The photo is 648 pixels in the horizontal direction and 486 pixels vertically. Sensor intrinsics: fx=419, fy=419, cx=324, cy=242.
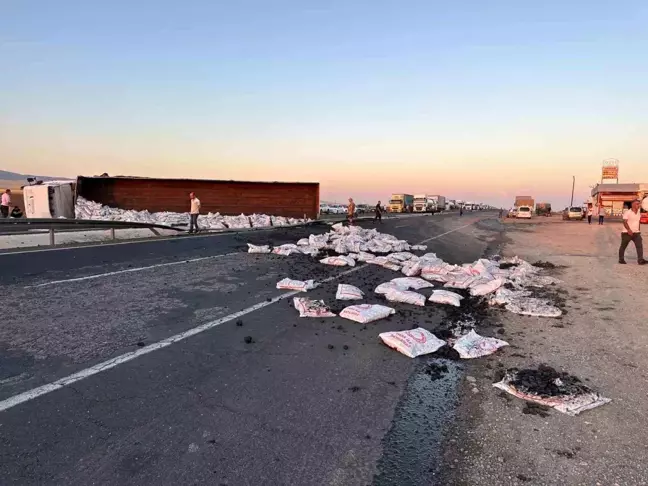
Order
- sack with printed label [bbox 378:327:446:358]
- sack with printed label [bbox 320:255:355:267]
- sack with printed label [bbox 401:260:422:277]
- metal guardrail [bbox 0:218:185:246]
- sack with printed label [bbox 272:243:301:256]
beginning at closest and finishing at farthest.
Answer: sack with printed label [bbox 378:327:446:358]
sack with printed label [bbox 401:260:422:277]
sack with printed label [bbox 320:255:355:267]
sack with printed label [bbox 272:243:301:256]
metal guardrail [bbox 0:218:185:246]

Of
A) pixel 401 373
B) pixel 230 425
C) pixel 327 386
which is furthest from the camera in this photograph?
pixel 401 373

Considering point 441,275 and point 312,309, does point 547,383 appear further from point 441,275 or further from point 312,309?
point 441,275

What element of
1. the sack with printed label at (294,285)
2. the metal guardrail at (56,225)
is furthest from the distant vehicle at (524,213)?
the sack with printed label at (294,285)

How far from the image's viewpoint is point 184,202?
1140 inches

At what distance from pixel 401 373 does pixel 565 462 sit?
1609 mm

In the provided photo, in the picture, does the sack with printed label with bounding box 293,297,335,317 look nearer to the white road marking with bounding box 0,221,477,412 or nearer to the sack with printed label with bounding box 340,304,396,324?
the sack with printed label with bounding box 340,304,396,324

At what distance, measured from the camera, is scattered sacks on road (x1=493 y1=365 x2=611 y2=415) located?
11.1ft

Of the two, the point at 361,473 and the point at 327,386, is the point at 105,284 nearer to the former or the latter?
the point at 327,386

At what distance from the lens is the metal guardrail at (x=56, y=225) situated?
13.1 m

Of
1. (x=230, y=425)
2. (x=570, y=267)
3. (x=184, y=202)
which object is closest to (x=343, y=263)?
(x=570, y=267)

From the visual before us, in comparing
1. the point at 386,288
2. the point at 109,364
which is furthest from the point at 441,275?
the point at 109,364

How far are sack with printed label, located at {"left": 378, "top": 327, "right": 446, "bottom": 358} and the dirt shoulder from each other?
0.50m

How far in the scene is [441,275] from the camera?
9297 mm

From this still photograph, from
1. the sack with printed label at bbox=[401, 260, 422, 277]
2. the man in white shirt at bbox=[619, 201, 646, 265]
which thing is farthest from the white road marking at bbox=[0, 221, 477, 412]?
the man in white shirt at bbox=[619, 201, 646, 265]
